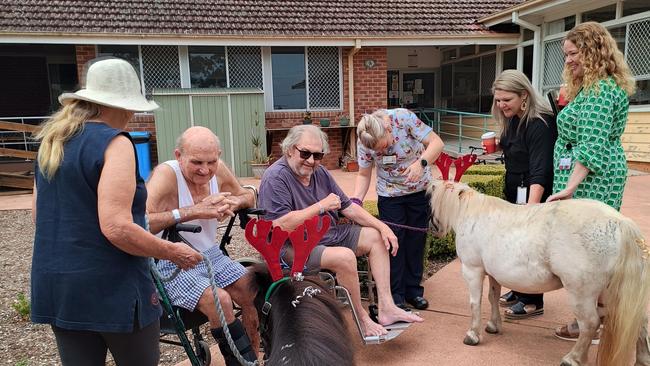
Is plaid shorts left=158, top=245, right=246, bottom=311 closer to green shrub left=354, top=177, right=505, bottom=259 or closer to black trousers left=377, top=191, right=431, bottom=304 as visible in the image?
black trousers left=377, top=191, right=431, bottom=304

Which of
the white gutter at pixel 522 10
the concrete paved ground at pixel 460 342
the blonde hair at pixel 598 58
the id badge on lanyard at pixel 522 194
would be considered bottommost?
the concrete paved ground at pixel 460 342

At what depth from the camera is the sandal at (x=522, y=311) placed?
3.28 meters

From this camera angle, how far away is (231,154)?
10.1m

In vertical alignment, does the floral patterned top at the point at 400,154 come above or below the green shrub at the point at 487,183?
above

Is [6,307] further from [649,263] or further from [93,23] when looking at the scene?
[93,23]

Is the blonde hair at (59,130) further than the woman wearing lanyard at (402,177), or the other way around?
the woman wearing lanyard at (402,177)

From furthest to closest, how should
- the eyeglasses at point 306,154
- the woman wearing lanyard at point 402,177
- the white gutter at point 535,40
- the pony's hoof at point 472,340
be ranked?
the white gutter at point 535,40 → the woman wearing lanyard at point 402,177 → the pony's hoof at point 472,340 → the eyeglasses at point 306,154

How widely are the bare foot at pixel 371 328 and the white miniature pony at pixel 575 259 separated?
594 millimetres

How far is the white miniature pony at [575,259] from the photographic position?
2244 millimetres

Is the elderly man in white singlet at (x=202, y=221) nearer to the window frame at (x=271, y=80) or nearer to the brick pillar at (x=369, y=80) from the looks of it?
the window frame at (x=271, y=80)

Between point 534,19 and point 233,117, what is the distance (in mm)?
6978

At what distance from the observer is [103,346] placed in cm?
173

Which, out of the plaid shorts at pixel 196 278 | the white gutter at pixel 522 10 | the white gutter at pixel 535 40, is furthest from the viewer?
the white gutter at pixel 535 40

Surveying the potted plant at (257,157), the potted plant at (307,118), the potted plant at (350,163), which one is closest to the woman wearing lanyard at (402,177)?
the potted plant at (257,157)
